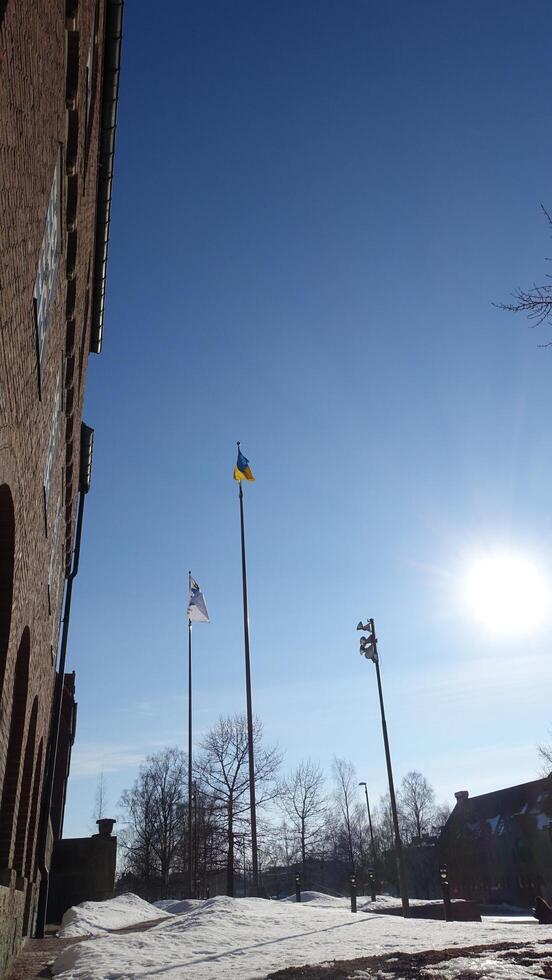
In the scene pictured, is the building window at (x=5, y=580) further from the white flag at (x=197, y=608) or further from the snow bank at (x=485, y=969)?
the white flag at (x=197, y=608)

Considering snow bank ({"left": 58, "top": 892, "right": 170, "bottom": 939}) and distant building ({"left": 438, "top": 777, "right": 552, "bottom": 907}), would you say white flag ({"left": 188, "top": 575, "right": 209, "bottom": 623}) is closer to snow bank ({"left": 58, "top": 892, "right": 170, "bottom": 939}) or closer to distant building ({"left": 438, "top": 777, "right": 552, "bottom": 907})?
snow bank ({"left": 58, "top": 892, "right": 170, "bottom": 939})

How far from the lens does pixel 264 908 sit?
55.9 ft

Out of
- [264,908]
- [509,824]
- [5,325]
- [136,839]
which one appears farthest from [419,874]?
[5,325]

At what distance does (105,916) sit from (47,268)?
19.4m

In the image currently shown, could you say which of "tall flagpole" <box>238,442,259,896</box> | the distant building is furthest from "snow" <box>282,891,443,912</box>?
the distant building

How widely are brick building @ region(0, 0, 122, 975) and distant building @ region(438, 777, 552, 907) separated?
44011 mm

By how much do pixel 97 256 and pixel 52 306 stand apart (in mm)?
5083

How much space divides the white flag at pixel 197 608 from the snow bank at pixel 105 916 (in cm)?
1004

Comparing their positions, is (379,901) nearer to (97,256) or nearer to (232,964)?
(232,964)

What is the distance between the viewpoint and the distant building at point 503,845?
46.1m

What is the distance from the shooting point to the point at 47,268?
6.23 m

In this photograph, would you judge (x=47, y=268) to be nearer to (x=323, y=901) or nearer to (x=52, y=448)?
(x=52, y=448)

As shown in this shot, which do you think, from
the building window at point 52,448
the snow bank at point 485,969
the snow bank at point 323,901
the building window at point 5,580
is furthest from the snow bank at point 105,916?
the building window at point 5,580

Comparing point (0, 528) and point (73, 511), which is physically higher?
point (73, 511)
